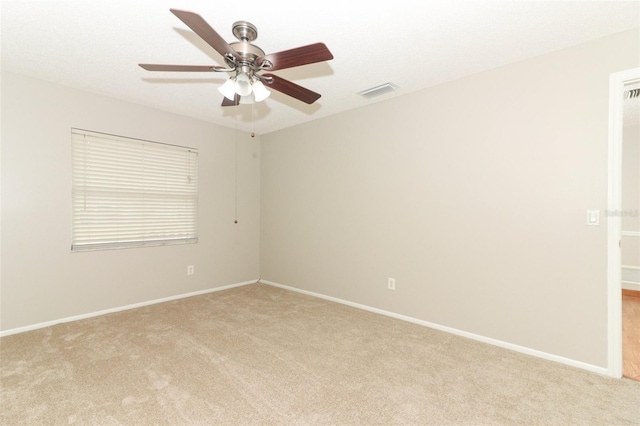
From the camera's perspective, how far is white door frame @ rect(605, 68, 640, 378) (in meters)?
2.18

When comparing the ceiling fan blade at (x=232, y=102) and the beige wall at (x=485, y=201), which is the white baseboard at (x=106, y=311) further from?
the ceiling fan blade at (x=232, y=102)

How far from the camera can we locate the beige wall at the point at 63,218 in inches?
114

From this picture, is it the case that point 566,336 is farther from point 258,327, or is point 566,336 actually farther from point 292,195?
point 292,195

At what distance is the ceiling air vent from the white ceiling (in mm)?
84

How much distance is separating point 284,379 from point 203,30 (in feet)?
7.27

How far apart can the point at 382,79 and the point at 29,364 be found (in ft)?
12.5

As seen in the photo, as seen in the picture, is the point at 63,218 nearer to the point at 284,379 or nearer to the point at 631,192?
the point at 284,379

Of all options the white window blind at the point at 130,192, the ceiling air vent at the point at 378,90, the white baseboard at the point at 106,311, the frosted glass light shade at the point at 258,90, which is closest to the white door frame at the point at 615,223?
the ceiling air vent at the point at 378,90

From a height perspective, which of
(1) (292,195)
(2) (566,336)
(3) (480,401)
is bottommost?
(3) (480,401)

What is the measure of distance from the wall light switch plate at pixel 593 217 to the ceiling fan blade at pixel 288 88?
88.1 inches

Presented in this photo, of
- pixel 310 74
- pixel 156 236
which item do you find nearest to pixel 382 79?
pixel 310 74

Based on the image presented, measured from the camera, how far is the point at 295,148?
448 cm

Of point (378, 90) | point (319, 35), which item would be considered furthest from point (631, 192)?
point (319, 35)

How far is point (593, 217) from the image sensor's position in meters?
2.26
